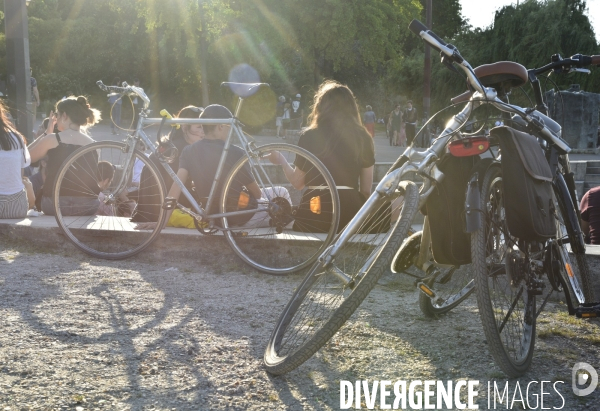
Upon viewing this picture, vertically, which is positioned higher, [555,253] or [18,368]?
[555,253]

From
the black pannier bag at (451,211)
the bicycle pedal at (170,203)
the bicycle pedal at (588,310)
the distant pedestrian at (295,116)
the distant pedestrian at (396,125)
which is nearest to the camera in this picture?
the black pannier bag at (451,211)

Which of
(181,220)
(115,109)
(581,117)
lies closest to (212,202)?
(181,220)

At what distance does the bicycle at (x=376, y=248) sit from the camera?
304cm

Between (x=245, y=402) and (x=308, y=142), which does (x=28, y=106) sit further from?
(x=245, y=402)

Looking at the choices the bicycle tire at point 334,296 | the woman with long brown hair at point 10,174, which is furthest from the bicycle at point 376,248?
the woman with long brown hair at point 10,174

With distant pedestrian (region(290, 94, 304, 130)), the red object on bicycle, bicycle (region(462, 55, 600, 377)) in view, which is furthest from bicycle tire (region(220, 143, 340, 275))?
distant pedestrian (region(290, 94, 304, 130))

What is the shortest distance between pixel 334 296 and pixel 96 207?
3596 millimetres

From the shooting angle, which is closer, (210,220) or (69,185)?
(210,220)

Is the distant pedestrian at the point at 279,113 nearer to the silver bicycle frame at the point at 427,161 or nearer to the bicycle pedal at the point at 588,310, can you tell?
the bicycle pedal at the point at 588,310

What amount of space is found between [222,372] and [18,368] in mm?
846

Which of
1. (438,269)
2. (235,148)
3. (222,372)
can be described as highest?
(235,148)

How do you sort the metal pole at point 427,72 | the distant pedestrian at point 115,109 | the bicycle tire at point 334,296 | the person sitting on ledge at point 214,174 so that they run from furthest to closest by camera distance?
the metal pole at point 427,72 < the distant pedestrian at point 115,109 < the person sitting on ledge at point 214,174 < the bicycle tire at point 334,296

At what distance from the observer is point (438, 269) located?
12.8 ft

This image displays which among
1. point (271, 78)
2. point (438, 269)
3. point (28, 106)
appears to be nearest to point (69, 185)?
point (438, 269)
